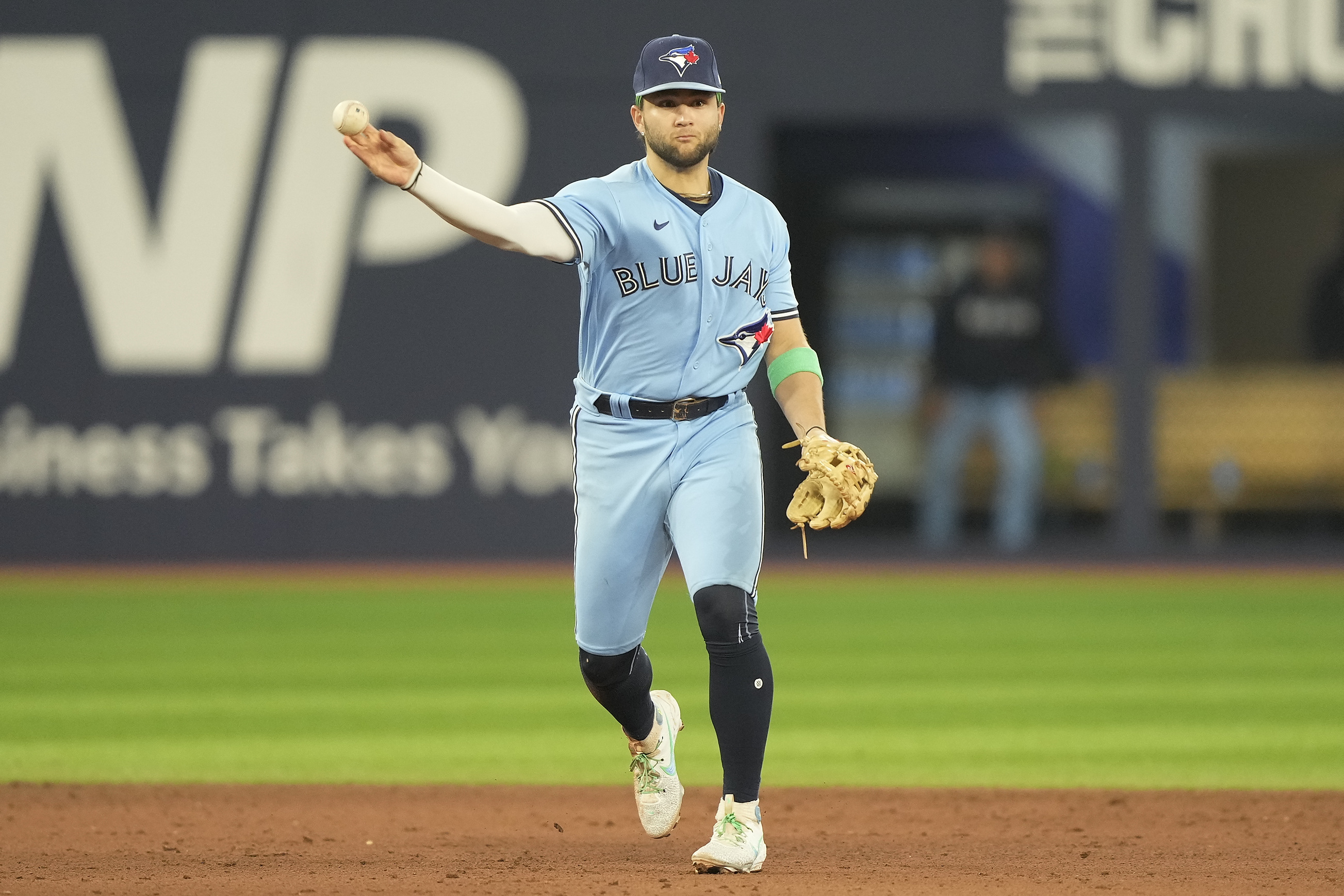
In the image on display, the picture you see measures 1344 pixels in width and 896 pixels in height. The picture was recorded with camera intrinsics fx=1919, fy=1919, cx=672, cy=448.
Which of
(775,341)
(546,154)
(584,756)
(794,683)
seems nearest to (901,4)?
(546,154)

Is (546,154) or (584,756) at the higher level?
(546,154)

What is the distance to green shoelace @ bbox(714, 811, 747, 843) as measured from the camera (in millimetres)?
4855

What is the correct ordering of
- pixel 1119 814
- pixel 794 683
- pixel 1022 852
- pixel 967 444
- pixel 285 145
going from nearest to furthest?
pixel 1022 852
pixel 1119 814
pixel 794 683
pixel 285 145
pixel 967 444

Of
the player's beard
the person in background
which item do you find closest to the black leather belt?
the player's beard

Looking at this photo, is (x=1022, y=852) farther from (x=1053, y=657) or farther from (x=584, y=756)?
(x=1053, y=657)

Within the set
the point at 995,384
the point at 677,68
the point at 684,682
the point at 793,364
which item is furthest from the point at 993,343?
the point at 677,68

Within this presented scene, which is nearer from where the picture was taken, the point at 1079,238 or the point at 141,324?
the point at 141,324

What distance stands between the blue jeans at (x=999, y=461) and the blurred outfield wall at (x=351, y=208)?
2172mm

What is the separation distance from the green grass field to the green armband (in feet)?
6.30

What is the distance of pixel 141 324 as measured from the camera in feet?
45.0

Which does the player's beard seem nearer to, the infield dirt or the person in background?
the infield dirt

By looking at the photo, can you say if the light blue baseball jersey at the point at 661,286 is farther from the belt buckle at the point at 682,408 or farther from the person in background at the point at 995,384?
the person in background at the point at 995,384

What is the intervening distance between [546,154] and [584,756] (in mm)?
7468

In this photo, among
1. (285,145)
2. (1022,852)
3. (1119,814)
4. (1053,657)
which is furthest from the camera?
(285,145)
